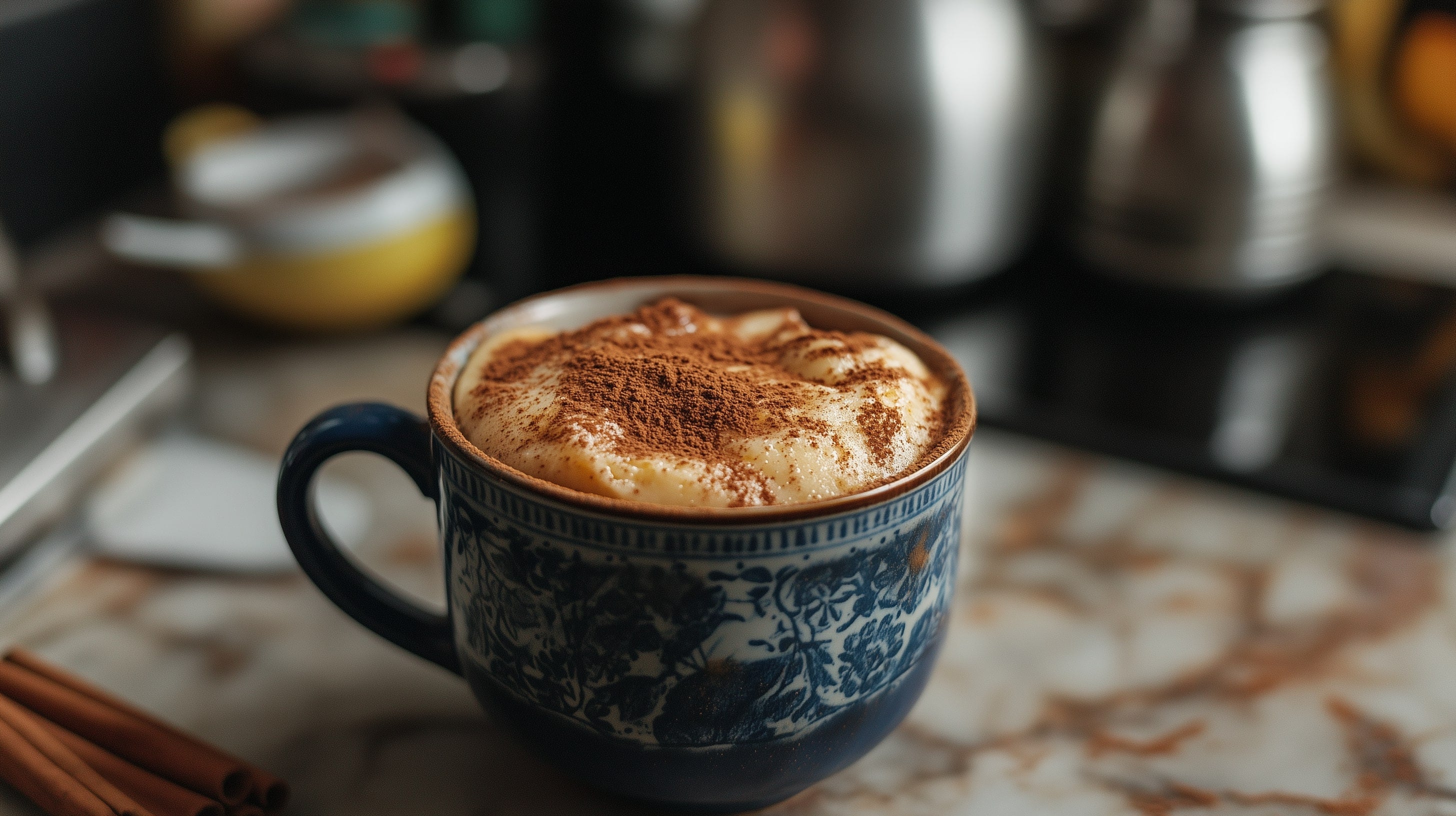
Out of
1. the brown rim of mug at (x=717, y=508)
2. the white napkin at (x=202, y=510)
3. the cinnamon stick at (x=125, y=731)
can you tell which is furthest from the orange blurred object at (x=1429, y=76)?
the cinnamon stick at (x=125, y=731)

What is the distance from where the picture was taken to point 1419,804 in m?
0.65

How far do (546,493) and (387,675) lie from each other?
302 mm

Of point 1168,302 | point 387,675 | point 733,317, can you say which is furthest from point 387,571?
point 1168,302

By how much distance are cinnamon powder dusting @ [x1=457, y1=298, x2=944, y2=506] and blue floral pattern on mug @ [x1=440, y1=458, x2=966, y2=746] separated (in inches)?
1.2

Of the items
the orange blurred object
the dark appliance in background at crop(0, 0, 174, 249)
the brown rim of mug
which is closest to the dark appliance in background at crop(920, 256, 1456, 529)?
the orange blurred object

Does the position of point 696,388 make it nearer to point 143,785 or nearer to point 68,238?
point 143,785

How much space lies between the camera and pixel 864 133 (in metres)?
1.08

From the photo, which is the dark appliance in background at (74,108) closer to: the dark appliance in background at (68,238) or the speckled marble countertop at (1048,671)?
the dark appliance in background at (68,238)

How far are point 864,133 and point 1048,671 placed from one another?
1.82 ft

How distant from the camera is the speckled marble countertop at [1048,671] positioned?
64 cm

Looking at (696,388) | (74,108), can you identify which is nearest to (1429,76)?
(696,388)

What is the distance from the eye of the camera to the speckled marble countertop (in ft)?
2.11

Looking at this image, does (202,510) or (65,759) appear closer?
(65,759)

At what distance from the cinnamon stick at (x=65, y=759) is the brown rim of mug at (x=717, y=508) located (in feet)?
0.83
